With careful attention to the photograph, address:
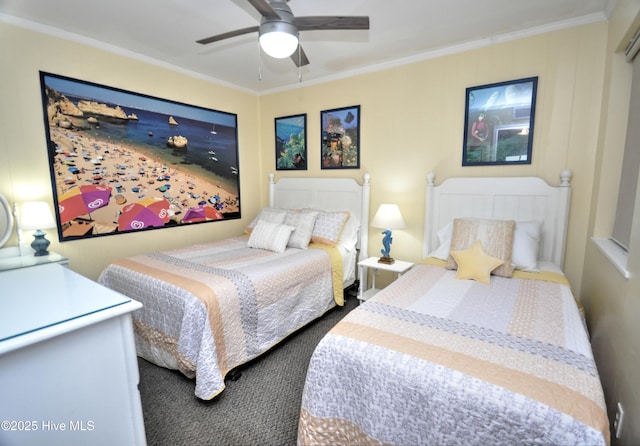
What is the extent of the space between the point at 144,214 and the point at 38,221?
875 millimetres

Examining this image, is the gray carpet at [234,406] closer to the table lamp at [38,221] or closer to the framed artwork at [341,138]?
the table lamp at [38,221]

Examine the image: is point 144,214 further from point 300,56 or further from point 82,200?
point 300,56

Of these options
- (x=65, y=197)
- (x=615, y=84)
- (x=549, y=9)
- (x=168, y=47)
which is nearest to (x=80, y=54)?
(x=168, y=47)

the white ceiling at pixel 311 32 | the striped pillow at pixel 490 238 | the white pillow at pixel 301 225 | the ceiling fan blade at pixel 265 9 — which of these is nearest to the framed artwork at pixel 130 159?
the white ceiling at pixel 311 32

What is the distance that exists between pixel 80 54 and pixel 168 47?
703 millimetres

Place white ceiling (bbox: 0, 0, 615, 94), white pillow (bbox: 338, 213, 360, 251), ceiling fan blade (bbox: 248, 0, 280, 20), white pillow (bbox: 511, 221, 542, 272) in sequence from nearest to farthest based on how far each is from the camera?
ceiling fan blade (bbox: 248, 0, 280, 20) < white ceiling (bbox: 0, 0, 615, 94) < white pillow (bbox: 511, 221, 542, 272) < white pillow (bbox: 338, 213, 360, 251)

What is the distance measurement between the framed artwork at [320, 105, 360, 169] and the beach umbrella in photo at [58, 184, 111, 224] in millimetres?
2283

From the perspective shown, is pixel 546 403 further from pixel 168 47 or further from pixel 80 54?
pixel 80 54

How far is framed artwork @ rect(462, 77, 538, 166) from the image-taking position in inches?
96.3

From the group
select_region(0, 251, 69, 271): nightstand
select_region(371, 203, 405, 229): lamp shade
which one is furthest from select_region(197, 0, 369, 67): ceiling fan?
select_region(0, 251, 69, 271): nightstand

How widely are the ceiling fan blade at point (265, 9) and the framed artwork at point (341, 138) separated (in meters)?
1.88

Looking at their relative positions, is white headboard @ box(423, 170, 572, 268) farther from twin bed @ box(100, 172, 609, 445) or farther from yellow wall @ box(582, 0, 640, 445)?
yellow wall @ box(582, 0, 640, 445)

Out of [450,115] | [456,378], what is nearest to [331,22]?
[450,115]

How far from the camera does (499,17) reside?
2.23 m
